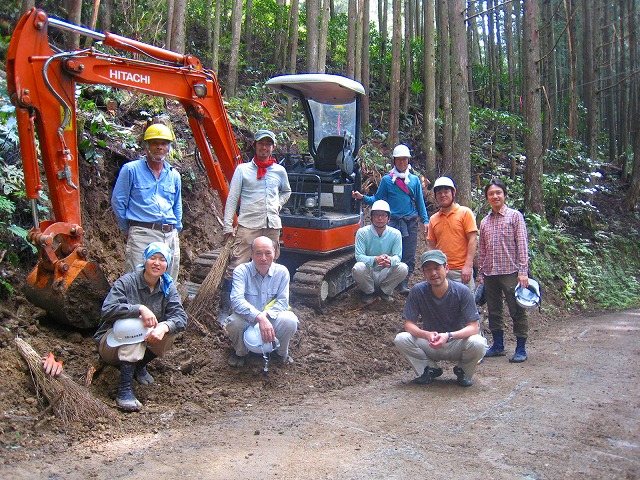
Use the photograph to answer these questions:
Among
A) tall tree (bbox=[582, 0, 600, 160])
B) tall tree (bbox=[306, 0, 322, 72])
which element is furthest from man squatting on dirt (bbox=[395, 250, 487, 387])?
tall tree (bbox=[582, 0, 600, 160])

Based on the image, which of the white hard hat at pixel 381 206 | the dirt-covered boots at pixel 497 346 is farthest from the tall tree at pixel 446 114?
the dirt-covered boots at pixel 497 346

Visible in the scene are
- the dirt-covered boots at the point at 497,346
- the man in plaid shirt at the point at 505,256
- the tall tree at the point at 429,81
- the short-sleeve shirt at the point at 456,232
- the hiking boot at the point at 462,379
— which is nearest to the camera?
the hiking boot at the point at 462,379

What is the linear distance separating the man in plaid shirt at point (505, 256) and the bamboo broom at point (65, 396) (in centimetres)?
390

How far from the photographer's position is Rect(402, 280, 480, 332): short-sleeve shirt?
520 cm

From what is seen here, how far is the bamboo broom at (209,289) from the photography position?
6277 millimetres

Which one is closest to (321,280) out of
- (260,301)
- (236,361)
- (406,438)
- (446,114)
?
(260,301)

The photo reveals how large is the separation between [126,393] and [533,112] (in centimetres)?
1032

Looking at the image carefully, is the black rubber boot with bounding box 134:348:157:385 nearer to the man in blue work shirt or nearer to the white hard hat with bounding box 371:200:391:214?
the man in blue work shirt

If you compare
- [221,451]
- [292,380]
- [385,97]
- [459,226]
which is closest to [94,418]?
[221,451]

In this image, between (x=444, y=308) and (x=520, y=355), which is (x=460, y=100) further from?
(x=444, y=308)

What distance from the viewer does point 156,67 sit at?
19.2 feet

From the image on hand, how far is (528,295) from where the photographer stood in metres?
6.08

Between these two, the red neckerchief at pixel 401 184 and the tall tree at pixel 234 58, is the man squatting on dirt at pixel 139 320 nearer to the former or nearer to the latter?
the red neckerchief at pixel 401 184

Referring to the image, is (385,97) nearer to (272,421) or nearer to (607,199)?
(607,199)
